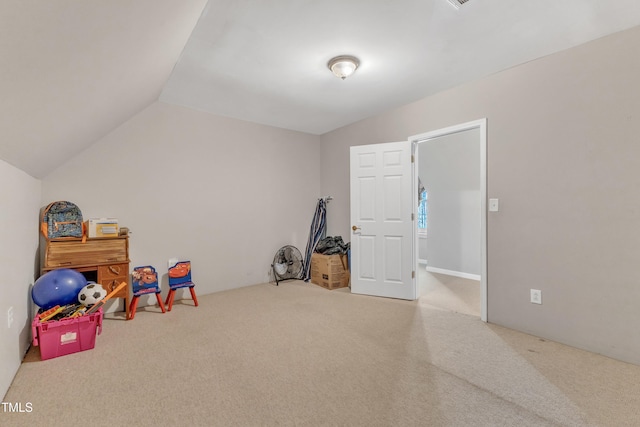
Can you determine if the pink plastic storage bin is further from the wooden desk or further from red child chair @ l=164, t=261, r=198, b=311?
red child chair @ l=164, t=261, r=198, b=311

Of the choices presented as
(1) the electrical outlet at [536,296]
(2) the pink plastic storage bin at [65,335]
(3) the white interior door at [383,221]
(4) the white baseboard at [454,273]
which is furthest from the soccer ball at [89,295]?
(4) the white baseboard at [454,273]

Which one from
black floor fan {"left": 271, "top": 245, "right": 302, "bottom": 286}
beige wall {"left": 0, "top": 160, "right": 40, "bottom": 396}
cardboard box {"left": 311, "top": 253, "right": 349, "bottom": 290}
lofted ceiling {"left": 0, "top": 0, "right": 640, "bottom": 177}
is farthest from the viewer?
black floor fan {"left": 271, "top": 245, "right": 302, "bottom": 286}

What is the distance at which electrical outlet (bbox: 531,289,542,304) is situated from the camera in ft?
8.45

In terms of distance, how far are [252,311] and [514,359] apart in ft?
8.04

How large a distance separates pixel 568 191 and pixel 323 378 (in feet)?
8.11

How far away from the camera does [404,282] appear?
368 cm

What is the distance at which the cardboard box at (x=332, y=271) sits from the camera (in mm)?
4184

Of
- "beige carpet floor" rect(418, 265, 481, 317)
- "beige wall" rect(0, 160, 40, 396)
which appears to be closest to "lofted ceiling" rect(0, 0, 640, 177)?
"beige wall" rect(0, 160, 40, 396)

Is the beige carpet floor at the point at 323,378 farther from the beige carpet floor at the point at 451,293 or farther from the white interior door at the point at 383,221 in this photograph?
the white interior door at the point at 383,221

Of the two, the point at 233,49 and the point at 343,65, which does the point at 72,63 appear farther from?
the point at 343,65

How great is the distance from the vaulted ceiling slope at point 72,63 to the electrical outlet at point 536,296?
135 inches

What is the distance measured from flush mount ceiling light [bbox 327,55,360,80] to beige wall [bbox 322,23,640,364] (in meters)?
1.31

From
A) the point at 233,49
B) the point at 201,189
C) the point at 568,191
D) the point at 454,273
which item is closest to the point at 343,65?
the point at 233,49

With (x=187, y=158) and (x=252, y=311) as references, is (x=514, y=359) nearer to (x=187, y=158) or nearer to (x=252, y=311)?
(x=252, y=311)
